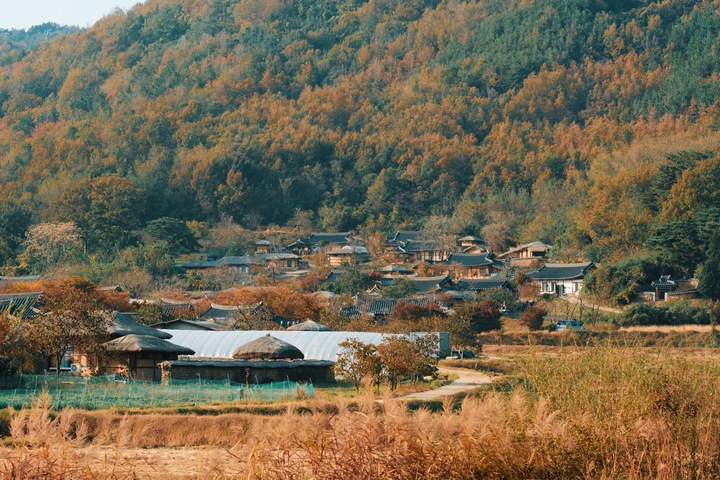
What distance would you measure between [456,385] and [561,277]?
2807 centimetres

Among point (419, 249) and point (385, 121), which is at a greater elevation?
point (385, 121)

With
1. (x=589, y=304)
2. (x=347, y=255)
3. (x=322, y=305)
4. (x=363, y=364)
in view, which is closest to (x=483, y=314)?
(x=322, y=305)

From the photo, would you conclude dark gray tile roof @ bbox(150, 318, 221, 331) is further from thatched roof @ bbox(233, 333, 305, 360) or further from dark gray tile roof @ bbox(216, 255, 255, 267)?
dark gray tile roof @ bbox(216, 255, 255, 267)

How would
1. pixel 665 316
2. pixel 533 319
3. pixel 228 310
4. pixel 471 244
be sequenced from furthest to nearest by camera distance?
1. pixel 471 244
2. pixel 228 310
3. pixel 533 319
4. pixel 665 316

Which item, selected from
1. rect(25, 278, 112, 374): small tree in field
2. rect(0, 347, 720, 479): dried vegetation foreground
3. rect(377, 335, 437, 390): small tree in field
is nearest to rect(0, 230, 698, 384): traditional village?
rect(25, 278, 112, 374): small tree in field

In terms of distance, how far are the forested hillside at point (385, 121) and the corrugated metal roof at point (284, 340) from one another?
22355 mm

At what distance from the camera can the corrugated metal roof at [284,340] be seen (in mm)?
30852

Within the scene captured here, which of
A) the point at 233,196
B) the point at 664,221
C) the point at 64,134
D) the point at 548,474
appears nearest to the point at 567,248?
the point at 664,221

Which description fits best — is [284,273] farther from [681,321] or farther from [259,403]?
[259,403]

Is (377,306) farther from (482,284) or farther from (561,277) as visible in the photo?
(561,277)

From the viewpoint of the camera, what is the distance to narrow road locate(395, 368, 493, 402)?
22.4 metres

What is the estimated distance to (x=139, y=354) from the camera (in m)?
26.1

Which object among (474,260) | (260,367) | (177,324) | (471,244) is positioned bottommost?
(260,367)

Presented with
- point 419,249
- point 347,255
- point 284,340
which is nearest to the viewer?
point 284,340
